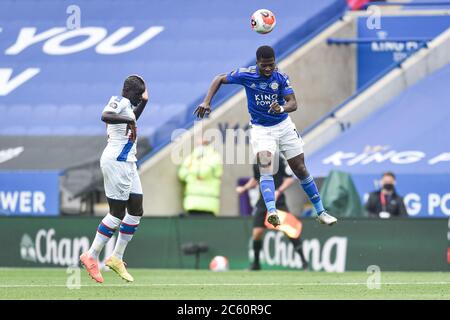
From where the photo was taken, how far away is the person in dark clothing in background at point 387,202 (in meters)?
19.8

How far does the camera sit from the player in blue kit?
48.0 ft

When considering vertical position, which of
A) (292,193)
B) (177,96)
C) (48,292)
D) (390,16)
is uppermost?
(390,16)

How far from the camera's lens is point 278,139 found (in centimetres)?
1498

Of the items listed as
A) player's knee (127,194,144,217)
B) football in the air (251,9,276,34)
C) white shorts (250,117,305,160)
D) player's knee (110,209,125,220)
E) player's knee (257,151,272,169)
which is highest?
football in the air (251,9,276,34)

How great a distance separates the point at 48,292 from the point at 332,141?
1070cm

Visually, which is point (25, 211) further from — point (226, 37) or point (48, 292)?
point (48, 292)

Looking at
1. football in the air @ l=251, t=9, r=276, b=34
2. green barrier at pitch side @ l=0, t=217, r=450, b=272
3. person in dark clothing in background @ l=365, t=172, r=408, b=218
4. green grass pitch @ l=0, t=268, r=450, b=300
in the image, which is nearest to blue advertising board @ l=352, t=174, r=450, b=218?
person in dark clothing in background @ l=365, t=172, r=408, b=218

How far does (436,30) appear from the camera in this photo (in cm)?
2516

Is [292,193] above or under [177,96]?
under

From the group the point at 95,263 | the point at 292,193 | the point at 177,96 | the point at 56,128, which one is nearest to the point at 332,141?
the point at 292,193

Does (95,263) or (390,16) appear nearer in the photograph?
(95,263)

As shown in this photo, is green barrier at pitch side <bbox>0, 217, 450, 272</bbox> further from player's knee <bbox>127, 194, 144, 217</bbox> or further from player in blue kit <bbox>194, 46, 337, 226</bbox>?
player's knee <bbox>127, 194, 144, 217</bbox>

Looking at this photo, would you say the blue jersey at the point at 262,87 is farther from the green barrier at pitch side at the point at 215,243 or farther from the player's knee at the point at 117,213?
the green barrier at pitch side at the point at 215,243

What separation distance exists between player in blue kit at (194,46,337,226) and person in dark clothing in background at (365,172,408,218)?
4.87 metres
